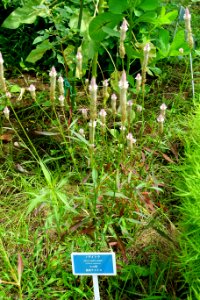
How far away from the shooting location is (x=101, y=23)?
2.29m

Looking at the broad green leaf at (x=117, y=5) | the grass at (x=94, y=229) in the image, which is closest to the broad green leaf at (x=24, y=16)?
the broad green leaf at (x=117, y=5)

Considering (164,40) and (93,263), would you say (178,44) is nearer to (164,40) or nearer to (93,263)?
(164,40)

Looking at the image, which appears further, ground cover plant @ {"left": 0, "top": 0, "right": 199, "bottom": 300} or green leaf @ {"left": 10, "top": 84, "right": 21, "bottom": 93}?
green leaf @ {"left": 10, "top": 84, "right": 21, "bottom": 93}

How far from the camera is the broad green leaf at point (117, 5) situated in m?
2.22

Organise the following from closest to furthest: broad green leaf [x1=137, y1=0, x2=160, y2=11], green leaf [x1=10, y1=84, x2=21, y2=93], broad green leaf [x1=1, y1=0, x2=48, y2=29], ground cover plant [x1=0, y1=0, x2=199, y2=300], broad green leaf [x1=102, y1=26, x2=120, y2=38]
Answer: ground cover plant [x1=0, y1=0, x2=199, y2=300], broad green leaf [x1=102, y1=26, x2=120, y2=38], broad green leaf [x1=137, y1=0, x2=160, y2=11], broad green leaf [x1=1, y1=0, x2=48, y2=29], green leaf [x1=10, y1=84, x2=21, y2=93]

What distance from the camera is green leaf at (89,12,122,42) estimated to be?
2.27 m

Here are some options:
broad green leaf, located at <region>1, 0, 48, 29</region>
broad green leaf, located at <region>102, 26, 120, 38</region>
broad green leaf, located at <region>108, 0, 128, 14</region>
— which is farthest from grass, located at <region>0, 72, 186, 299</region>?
broad green leaf, located at <region>1, 0, 48, 29</region>

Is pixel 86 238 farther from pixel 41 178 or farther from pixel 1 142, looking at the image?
pixel 1 142

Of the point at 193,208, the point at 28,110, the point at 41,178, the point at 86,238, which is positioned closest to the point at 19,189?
the point at 41,178

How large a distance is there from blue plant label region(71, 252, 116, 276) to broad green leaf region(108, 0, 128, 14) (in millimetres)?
1231

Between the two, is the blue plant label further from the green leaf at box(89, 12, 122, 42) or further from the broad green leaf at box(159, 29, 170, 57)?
the broad green leaf at box(159, 29, 170, 57)

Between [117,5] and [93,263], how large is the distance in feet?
4.16

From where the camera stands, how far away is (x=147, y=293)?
176 cm

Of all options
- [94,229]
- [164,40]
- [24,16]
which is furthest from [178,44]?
[94,229]
